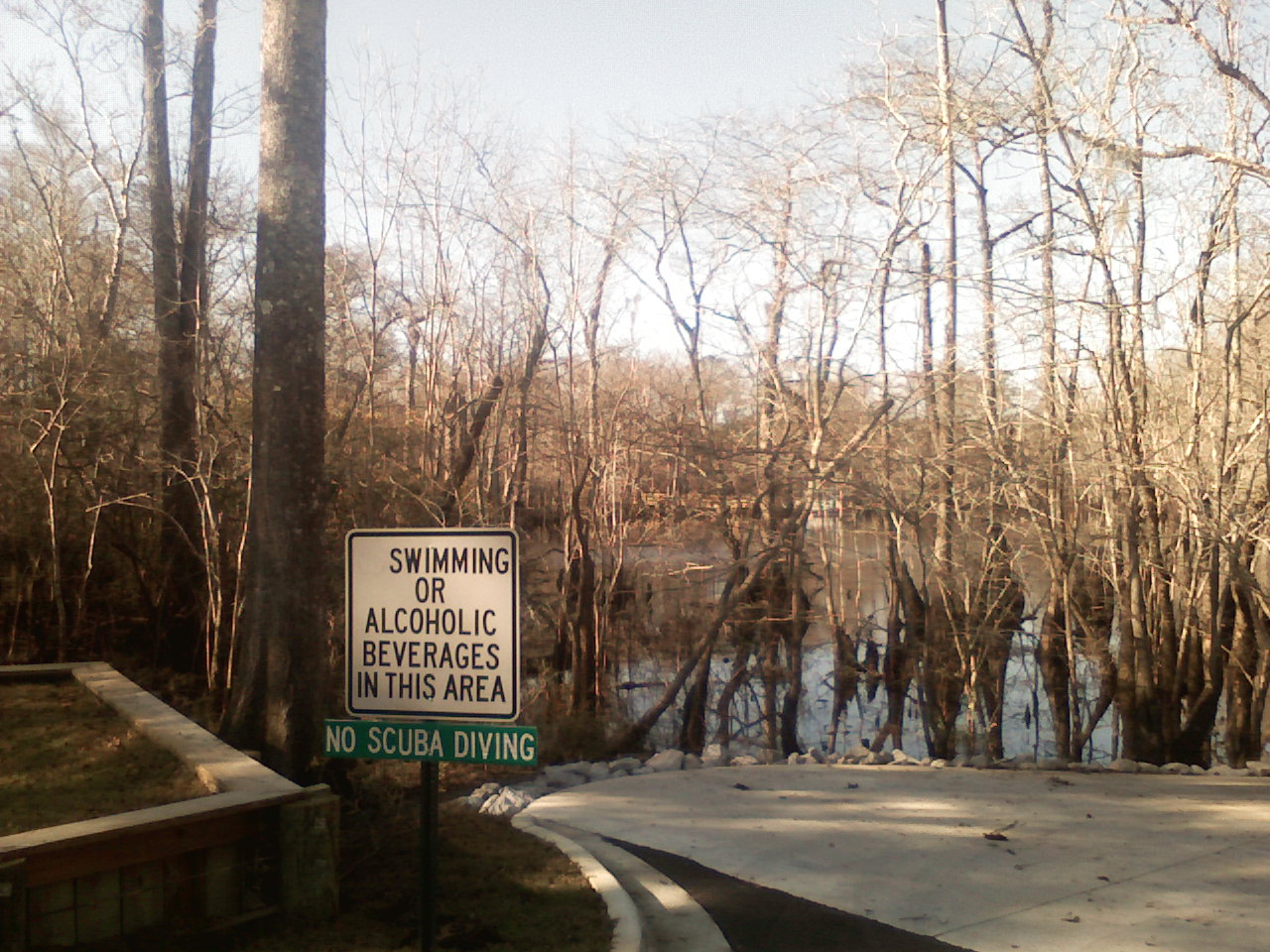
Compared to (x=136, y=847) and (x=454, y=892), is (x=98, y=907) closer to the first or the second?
(x=136, y=847)

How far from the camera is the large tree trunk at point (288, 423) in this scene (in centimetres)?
757

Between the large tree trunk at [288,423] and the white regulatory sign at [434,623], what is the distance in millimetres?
4006

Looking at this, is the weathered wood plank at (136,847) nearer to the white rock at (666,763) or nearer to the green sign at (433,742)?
the green sign at (433,742)

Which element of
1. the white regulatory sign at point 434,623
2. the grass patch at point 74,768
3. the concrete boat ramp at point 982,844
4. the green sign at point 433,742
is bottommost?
the concrete boat ramp at point 982,844

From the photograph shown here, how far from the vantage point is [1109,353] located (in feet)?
42.1

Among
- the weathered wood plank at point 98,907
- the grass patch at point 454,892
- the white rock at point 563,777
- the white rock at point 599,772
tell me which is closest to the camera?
the weathered wood plank at point 98,907

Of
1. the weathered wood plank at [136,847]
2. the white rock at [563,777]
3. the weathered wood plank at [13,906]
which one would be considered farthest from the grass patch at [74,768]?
the white rock at [563,777]

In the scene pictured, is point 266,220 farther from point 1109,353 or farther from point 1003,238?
point 1003,238

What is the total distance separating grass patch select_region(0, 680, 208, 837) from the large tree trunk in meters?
0.92

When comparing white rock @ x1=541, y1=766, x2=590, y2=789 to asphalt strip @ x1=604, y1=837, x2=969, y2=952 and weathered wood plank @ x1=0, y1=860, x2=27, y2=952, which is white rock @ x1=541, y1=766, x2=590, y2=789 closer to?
asphalt strip @ x1=604, y1=837, x2=969, y2=952

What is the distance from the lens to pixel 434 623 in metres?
3.77

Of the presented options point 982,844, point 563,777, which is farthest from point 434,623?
point 563,777

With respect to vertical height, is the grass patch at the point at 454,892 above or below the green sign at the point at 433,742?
below

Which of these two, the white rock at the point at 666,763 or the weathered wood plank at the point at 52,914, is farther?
the white rock at the point at 666,763
